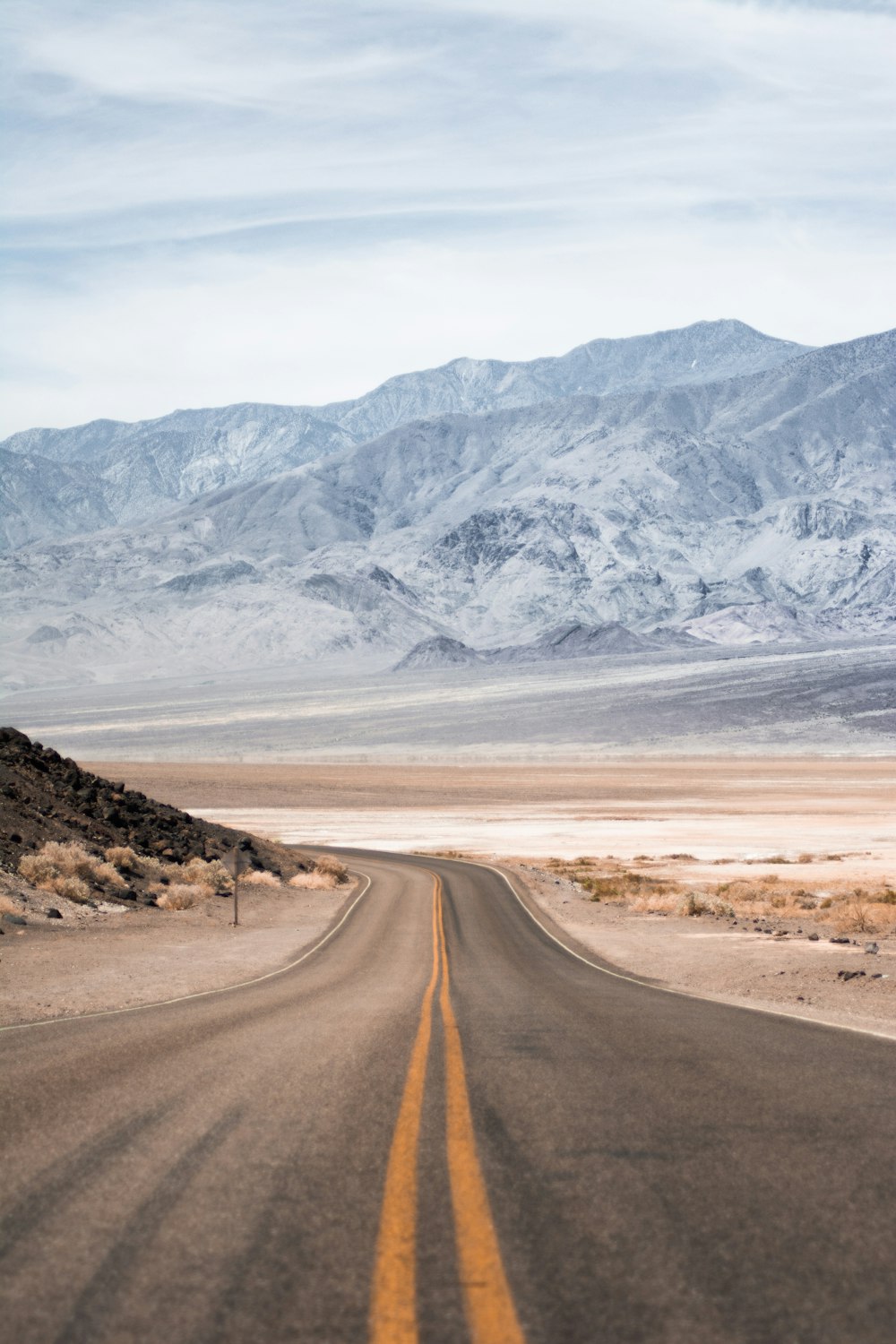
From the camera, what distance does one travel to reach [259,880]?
3572 cm

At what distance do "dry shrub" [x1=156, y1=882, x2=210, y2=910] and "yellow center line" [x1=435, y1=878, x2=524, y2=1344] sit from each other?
22.5 meters

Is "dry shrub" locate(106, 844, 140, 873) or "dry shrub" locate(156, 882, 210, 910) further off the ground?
"dry shrub" locate(106, 844, 140, 873)

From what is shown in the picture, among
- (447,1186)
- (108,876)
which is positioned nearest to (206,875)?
(108,876)

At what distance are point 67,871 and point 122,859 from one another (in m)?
3.76

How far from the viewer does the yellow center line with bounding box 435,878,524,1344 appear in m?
3.62

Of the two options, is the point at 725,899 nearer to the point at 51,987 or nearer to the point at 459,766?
the point at 51,987

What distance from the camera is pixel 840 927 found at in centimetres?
2369

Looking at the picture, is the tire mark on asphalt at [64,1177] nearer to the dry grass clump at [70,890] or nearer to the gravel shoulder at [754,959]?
the gravel shoulder at [754,959]

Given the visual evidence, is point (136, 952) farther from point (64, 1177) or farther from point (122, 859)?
point (64, 1177)

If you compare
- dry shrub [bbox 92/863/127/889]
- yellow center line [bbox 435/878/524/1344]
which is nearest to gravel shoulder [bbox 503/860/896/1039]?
yellow center line [bbox 435/878/524/1344]

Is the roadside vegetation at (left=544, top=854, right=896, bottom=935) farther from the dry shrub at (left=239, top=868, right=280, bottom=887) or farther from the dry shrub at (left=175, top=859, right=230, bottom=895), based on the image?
the dry shrub at (left=175, top=859, right=230, bottom=895)

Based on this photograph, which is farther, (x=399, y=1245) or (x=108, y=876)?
(x=108, y=876)

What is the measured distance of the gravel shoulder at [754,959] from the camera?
13406mm

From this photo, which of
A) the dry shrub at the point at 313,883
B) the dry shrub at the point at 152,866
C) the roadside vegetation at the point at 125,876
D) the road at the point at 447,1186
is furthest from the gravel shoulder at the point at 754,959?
the dry shrub at the point at 152,866
